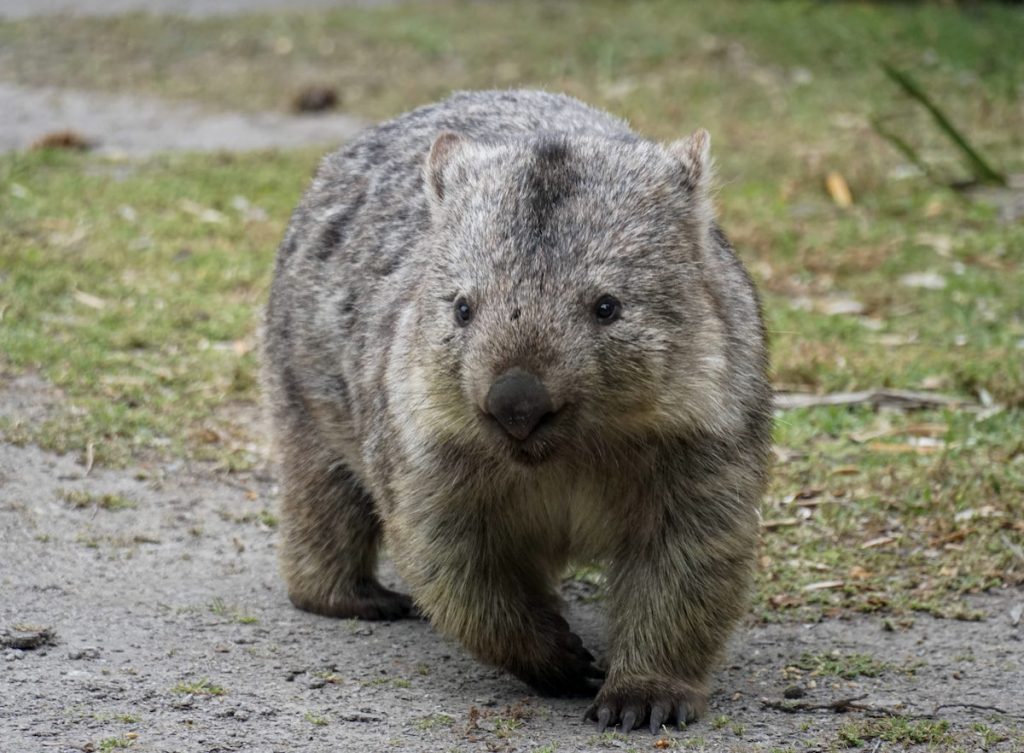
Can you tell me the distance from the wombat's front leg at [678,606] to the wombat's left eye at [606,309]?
59 centimetres

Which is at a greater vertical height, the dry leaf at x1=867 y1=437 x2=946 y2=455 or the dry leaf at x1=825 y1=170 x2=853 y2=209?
the dry leaf at x1=825 y1=170 x2=853 y2=209

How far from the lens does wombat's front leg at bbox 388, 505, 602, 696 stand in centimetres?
420

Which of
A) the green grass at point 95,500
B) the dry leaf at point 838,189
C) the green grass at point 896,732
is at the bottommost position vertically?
the green grass at point 896,732

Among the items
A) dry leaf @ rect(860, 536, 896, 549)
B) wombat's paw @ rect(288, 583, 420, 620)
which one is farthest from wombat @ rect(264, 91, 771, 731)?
Result: dry leaf @ rect(860, 536, 896, 549)

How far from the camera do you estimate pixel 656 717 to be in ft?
13.1

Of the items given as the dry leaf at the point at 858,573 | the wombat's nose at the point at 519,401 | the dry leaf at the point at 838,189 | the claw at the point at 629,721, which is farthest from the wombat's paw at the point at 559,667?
the dry leaf at the point at 838,189

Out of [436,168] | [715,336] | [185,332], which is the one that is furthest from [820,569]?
[185,332]

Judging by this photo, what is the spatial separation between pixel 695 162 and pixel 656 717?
57.0 inches

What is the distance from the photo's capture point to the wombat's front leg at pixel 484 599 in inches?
165

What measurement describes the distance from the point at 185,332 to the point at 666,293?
3593 mm

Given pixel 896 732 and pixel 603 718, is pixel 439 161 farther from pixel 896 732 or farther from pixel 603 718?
pixel 896 732

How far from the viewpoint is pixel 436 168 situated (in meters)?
4.32

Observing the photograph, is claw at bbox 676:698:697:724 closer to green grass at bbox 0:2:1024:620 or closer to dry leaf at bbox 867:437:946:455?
green grass at bbox 0:2:1024:620

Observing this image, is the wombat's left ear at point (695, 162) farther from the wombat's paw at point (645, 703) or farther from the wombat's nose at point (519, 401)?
Result: the wombat's paw at point (645, 703)
